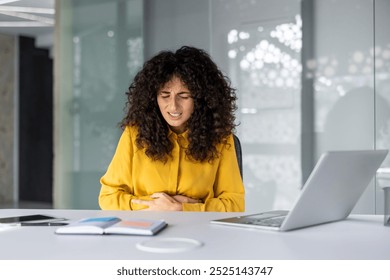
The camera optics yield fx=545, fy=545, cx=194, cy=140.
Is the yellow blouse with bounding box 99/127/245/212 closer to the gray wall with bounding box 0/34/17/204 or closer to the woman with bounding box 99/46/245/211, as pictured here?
the woman with bounding box 99/46/245/211

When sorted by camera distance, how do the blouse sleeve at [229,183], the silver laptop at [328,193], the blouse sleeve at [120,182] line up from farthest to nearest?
the blouse sleeve at [229,183]
the blouse sleeve at [120,182]
the silver laptop at [328,193]

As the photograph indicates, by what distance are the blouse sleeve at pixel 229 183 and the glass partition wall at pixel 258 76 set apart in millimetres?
1591

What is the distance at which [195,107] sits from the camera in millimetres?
2547

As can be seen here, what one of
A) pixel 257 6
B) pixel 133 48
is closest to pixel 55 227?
pixel 257 6

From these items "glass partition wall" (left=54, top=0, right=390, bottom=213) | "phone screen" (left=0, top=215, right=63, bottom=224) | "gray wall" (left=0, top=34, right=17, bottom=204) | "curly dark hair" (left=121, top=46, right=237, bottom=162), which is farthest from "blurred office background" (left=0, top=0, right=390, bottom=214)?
"gray wall" (left=0, top=34, right=17, bottom=204)

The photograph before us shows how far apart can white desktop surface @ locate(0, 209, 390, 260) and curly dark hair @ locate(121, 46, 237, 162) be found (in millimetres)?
781

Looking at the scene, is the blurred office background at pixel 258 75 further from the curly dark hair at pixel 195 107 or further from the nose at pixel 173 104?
the nose at pixel 173 104

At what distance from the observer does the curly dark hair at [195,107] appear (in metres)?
2.41

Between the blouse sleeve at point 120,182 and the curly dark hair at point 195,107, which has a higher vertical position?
the curly dark hair at point 195,107

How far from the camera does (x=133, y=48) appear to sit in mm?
4789

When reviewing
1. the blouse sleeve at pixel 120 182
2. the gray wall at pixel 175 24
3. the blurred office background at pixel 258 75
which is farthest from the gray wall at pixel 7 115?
the blouse sleeve at pixel 120 182

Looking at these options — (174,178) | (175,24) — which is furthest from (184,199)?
(175,24)

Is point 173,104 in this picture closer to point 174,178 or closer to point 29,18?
point 174,178
